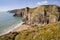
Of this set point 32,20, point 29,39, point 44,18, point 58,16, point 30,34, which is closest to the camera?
point 29,39

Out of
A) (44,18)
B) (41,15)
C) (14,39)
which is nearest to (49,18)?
(44,18)

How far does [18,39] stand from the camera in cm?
4309

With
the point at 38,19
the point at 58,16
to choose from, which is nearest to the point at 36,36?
the point at 58,16

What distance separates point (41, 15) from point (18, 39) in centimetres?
9413

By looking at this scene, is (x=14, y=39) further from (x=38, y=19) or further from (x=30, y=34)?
(x=38, y=19)

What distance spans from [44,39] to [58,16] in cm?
8429

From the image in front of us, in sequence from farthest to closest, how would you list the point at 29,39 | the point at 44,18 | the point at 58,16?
1. the point at 44,18
2. the point at 58,16
3. the point at 29,39

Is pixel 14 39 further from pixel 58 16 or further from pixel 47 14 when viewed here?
pixel 47 14

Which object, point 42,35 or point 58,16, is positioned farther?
point 58,16

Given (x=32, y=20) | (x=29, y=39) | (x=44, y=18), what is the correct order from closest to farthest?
(x=29, y=39) → (x=44, y=18) → (x=32, y=20)

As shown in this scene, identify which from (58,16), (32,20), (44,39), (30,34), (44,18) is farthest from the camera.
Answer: (32,20)

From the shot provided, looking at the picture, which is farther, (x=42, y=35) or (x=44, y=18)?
(x=44, y=18)

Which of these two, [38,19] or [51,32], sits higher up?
[51,32]

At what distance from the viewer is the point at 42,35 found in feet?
128
